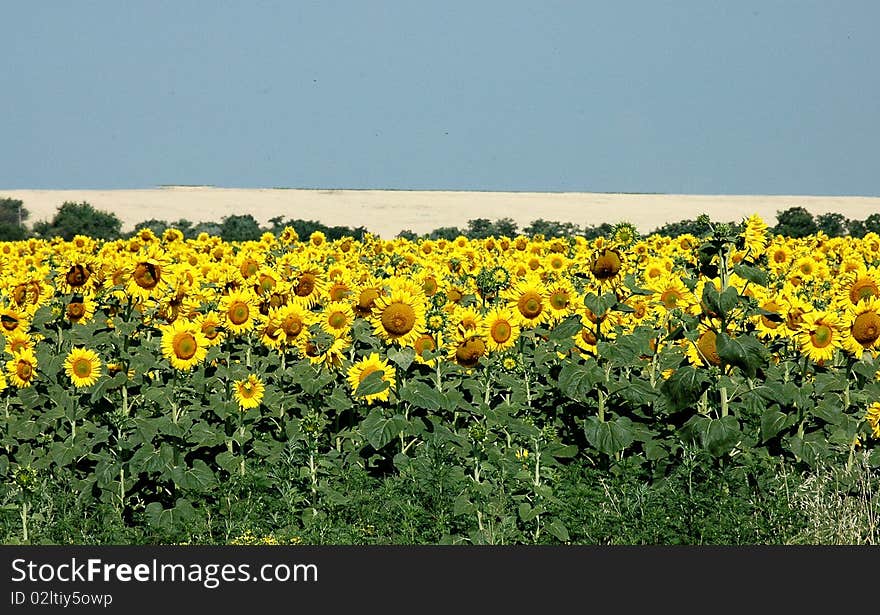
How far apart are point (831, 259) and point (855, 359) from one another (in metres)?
10.7

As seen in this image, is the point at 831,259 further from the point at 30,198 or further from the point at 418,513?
the point at 30,198

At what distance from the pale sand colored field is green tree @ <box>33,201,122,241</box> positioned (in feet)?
71.8

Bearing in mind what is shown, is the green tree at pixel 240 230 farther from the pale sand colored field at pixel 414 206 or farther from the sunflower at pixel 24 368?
the sunflower at pixel 24 368

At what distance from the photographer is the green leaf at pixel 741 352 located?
306 inches

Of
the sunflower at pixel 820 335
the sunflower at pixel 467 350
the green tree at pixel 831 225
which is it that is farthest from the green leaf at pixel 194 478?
the green tree at pixel 831 225

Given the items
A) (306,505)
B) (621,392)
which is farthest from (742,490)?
(306,505)

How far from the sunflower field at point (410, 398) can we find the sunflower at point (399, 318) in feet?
0.05

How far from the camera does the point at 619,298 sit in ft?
29.2

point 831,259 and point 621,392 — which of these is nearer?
point 621,392

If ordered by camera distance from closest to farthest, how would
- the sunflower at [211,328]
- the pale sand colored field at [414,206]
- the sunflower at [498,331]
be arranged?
the sunflower at [498,331], the sunflower at [211,328], the pale sand colored field at [414,206]

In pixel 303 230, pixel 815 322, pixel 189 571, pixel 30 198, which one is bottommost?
pixel 189 571

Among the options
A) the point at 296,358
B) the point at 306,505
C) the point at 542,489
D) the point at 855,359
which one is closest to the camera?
the point at 542,489

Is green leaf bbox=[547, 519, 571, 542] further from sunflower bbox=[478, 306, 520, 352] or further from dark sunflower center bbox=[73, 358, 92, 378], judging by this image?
dark sunflower center bbox=[73, 358, 92, 378]

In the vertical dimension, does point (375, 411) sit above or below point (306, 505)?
above
